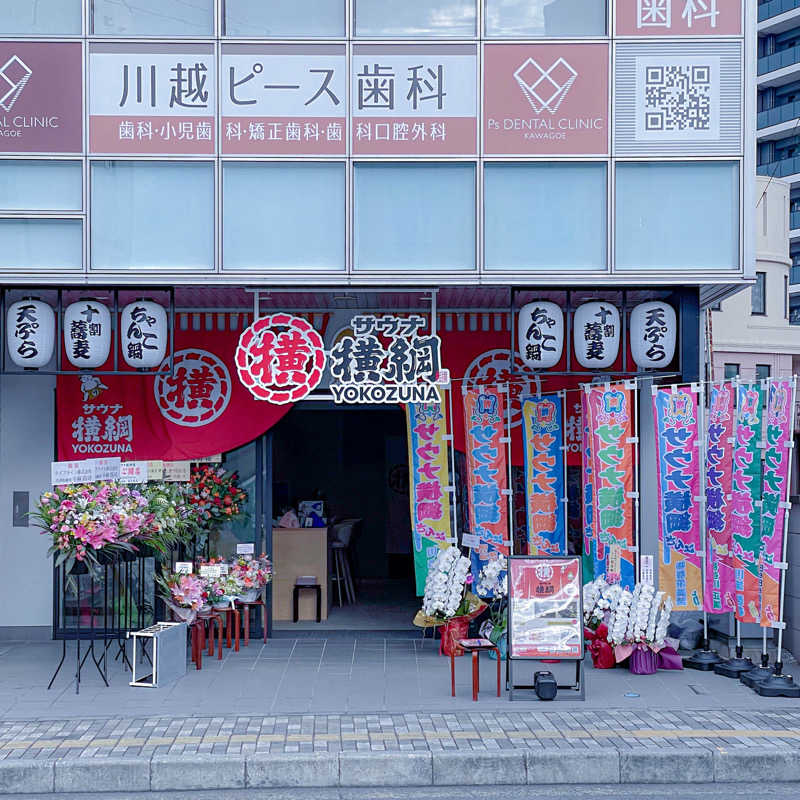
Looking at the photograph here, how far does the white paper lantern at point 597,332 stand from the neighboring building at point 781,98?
40817 mm

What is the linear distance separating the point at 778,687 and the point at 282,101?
27.5 feet

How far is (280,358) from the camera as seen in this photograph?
11180 mm

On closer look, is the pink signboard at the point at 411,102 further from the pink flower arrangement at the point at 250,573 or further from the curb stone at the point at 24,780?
the curb stone at the point at 24,780

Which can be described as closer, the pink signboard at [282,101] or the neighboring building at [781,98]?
the pink signboard at [282,101]

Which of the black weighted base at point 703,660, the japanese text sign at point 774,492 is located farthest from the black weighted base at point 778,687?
the black weighted base at point 703,660

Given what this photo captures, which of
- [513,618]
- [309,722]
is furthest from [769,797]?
[309,722]

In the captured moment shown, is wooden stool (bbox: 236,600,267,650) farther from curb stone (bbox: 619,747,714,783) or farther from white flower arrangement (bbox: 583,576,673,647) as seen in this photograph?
curb stone (bbox: 619,747,714,783)

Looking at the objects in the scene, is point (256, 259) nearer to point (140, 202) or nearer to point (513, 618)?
point (140, 202)

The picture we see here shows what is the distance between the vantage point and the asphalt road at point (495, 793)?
7.18 metres

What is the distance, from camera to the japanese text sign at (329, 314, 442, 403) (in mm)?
11078

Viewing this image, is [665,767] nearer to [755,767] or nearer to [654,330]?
[755,767]

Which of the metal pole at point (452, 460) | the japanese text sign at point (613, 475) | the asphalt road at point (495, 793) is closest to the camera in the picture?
the asphalt road at point (495, 793)

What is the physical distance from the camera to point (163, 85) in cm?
1073

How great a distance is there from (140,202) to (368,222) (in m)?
2.68
